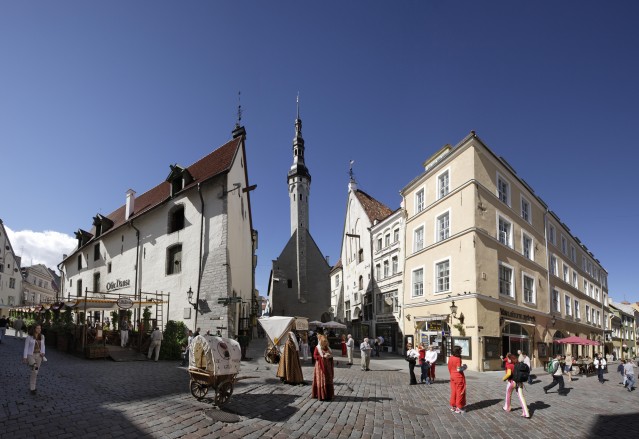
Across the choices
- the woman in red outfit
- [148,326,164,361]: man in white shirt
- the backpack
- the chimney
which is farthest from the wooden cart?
the chimney

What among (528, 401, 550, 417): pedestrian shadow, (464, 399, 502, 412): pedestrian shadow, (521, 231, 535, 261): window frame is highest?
(521, 231, 535, 261): window frame

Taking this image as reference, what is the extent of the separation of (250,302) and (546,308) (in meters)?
21.5

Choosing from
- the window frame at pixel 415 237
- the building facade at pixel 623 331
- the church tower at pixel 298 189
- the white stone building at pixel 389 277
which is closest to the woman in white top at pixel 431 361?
the window frame at pixel 415 237

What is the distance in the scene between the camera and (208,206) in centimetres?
2136

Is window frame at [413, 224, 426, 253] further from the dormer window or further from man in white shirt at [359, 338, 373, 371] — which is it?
the dormer window

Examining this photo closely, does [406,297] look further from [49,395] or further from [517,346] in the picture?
[49,395]

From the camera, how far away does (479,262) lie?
19.9 metres

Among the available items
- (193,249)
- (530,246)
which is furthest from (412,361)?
(530,246)

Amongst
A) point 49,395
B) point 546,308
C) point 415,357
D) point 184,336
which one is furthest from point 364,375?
point 546,308

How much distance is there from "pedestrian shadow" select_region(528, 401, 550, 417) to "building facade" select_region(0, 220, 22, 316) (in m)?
57.1

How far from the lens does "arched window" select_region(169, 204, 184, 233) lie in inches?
909

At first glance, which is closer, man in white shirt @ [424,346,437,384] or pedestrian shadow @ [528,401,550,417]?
pedestrian shadow @ [528,401,550,417]

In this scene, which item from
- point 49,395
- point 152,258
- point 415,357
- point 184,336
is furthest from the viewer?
point 152,258

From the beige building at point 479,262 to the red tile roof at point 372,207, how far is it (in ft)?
29.1
